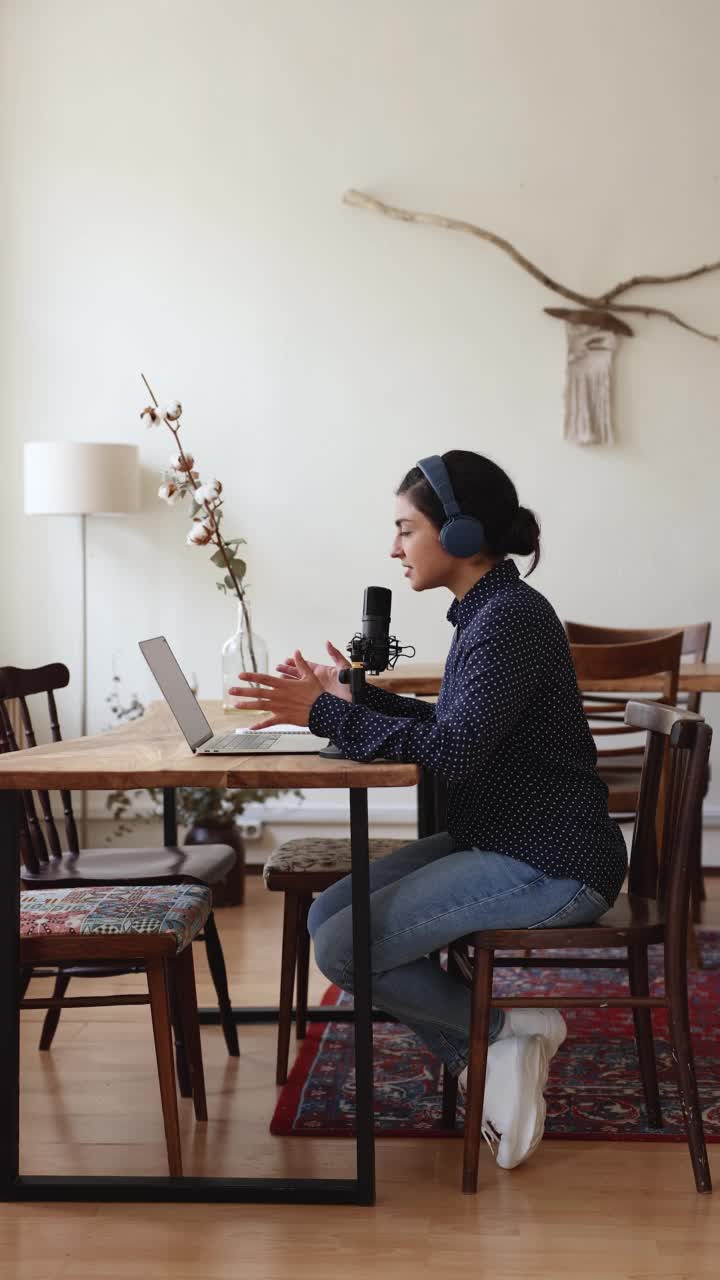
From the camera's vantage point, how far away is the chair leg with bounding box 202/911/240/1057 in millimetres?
2643

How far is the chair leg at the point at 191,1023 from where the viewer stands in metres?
2.41

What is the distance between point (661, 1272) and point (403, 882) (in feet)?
2.20

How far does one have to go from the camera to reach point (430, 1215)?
2.03m

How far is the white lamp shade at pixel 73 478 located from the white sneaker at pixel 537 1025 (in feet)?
8.72

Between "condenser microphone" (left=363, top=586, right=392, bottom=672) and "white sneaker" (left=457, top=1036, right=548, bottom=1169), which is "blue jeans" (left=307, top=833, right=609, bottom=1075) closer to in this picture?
"white sneaker" (left=457, top=1036, right=548, bottom=1169)

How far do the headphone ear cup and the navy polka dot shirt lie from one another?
0.29 feet

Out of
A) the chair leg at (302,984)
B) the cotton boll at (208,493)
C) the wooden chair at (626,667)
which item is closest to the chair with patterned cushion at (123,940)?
the chair leg at (302,984)

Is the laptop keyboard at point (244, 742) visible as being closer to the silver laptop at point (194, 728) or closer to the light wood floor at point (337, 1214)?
the silver laptop at point (194, 728)

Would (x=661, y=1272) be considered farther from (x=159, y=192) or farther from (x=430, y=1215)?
(x=159, y=192)

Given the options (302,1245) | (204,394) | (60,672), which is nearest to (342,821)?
(204,394)

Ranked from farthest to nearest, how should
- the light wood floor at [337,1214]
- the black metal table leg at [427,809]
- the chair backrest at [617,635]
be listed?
1. the chair backrest at [617,635]
2. the black metal table leg at [427,809]
3. the light wood floor at [337,1214]

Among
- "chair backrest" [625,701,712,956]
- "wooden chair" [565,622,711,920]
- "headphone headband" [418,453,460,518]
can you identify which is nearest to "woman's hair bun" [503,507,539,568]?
"headphone headband" [418,453,460,518]

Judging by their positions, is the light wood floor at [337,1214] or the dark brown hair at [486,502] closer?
the light wood floor at [337,1214]

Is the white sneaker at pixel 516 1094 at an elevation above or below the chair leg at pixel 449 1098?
above
